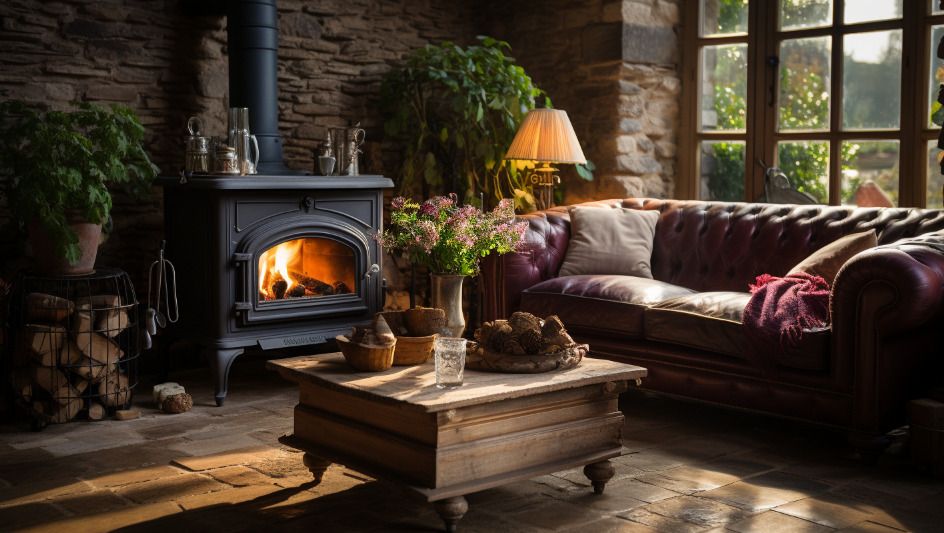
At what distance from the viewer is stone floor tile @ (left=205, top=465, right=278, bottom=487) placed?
321 centimetres

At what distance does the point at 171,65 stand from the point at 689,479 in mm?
3124

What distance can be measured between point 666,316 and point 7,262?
9.16ft

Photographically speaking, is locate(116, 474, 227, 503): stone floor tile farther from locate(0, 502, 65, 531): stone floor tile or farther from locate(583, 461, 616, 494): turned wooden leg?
locate(583, 461, 616, 494): turned wooden leg

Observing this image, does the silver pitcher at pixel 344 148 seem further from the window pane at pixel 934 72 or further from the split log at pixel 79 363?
the window pane at pixel 934 72

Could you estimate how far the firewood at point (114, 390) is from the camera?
13.4 feet

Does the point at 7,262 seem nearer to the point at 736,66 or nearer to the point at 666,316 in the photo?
the point at 666,316

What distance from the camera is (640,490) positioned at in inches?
124

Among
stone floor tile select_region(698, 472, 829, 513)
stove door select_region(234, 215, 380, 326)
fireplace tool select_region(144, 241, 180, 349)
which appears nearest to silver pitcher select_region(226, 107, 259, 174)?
stove door select_region(234, 215, 380, 326)

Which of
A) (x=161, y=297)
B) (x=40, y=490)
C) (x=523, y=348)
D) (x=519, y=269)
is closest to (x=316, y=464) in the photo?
(x=523, y=348)

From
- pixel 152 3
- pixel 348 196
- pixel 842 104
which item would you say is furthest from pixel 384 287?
pixel 842 104

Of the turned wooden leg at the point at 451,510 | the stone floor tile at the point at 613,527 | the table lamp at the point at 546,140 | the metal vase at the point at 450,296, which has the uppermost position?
the table lamp at the point at 546,140

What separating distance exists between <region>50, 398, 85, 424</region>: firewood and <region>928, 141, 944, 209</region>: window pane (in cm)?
377

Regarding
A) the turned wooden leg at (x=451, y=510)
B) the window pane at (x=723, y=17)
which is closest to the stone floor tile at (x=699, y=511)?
the turned wooden leg at (x=451, y=510)

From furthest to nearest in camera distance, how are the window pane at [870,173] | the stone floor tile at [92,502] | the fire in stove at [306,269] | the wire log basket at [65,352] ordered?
the window pane at [870,173] < the fire in stove at [306,269] < the wire log basket at [65,352] < the stone floor tile at [92,502]
